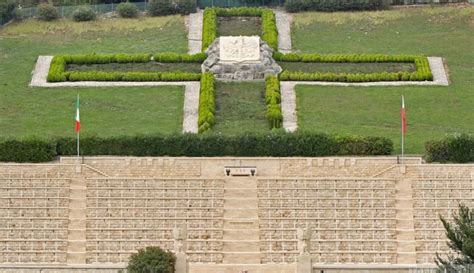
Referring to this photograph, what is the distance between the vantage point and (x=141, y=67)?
348 feet

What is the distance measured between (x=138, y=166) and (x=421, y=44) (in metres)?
24.2

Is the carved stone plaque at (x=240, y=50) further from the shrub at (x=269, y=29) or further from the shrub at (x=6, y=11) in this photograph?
the shrub at (x=6, y=11)

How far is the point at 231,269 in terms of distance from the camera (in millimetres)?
86312

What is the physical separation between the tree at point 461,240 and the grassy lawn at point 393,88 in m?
13.3

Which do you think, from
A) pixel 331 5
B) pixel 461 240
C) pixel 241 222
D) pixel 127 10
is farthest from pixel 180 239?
pixel 331 5

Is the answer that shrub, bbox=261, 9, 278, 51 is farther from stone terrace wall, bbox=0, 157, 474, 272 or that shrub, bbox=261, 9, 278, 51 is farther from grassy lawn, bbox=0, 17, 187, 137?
stone terrace wall, bbox=0, 157, 474, 272

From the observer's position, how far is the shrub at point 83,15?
114 metres

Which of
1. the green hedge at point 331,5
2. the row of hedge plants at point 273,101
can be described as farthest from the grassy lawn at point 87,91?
the green hedge at point 331,5

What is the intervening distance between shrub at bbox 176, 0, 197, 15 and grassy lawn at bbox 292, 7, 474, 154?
18.9ft

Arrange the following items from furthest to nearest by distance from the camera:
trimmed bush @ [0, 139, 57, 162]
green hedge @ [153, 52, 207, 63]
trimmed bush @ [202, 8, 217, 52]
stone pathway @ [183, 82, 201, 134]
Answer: trimmed bush @ [202, 8, 217, 52]
green hedge @ [153, 52, 207, 63]
stone pathway @ [183, 82, 201, 134]
trimmed bush @ [0, 139, 57, 162]

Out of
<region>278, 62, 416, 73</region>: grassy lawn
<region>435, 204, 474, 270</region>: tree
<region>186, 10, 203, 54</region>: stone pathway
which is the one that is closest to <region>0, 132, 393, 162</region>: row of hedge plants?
<region>435, 204, 474, 270</region>: tree

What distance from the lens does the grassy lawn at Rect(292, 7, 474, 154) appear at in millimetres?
97375

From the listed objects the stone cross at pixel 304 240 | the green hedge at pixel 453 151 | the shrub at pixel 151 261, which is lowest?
the shrub at pixel 151 261

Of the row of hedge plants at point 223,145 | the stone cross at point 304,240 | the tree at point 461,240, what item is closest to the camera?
the tree at point 461,240
